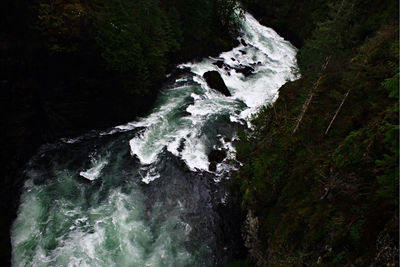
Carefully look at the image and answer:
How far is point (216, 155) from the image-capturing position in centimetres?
2044

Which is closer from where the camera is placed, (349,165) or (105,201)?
(349,165)

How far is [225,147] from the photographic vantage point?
21609 mm

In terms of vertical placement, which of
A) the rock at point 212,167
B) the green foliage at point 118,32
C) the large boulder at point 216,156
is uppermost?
the green foliage at point 118,32

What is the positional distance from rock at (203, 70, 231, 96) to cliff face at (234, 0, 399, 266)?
9.16 metres

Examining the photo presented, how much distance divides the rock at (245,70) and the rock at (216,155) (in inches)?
Answer: 656

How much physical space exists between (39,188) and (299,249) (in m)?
16.5

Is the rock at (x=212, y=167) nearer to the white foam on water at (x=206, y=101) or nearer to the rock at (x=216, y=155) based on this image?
the white foam on water at (x=206, y=101)

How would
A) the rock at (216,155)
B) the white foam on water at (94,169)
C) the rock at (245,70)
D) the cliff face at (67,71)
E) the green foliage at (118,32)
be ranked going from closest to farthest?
the cliff face at (67,71), the green foliage at (118,32), the white foam on water at (94,169), the rock at (216,155), the rock at (245,70)

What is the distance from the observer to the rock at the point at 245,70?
1329 inches

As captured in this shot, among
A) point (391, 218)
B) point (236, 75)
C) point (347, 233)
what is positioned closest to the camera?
point (391, 218)

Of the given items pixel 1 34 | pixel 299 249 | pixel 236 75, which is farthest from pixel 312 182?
pixel 236 75

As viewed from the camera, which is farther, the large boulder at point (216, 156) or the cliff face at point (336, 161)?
the large boulder at point (216, 156)

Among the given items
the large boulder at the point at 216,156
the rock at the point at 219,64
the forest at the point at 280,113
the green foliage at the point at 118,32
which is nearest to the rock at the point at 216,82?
the rock at the point at 219,64

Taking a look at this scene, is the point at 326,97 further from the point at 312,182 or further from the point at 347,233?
the point at 347,233
